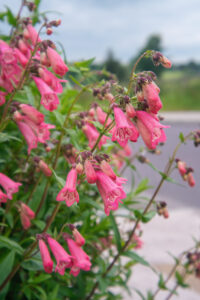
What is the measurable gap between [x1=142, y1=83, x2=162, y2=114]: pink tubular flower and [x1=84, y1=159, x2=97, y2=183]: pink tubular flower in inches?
12.1

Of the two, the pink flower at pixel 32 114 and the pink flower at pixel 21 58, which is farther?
the pink flower at pixel 21 58

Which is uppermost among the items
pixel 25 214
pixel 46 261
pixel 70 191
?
pixel 70 191

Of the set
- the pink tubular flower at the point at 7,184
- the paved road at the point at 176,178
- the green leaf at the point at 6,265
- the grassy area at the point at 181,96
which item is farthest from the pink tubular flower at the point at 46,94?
the grassy area at the point at 181,96

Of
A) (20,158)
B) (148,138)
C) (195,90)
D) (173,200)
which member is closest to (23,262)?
(20,158)

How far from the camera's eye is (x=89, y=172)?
122 cm

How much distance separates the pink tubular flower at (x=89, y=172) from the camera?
1.21m

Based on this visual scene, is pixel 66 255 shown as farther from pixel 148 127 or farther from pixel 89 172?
pixel 148 127

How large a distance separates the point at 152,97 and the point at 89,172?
35cm

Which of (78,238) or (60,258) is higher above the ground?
(78,238)

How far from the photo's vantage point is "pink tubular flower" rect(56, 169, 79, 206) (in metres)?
1.23

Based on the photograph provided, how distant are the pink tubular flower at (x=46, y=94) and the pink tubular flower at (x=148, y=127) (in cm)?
45

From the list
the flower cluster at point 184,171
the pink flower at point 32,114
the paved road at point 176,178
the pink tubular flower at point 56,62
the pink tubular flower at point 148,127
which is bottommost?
the pink flower at point 32,114

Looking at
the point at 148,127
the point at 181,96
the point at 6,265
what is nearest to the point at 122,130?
the point at 148,127

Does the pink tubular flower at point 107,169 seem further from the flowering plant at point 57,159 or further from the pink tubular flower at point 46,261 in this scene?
the pink tubular flower at point 46,261
